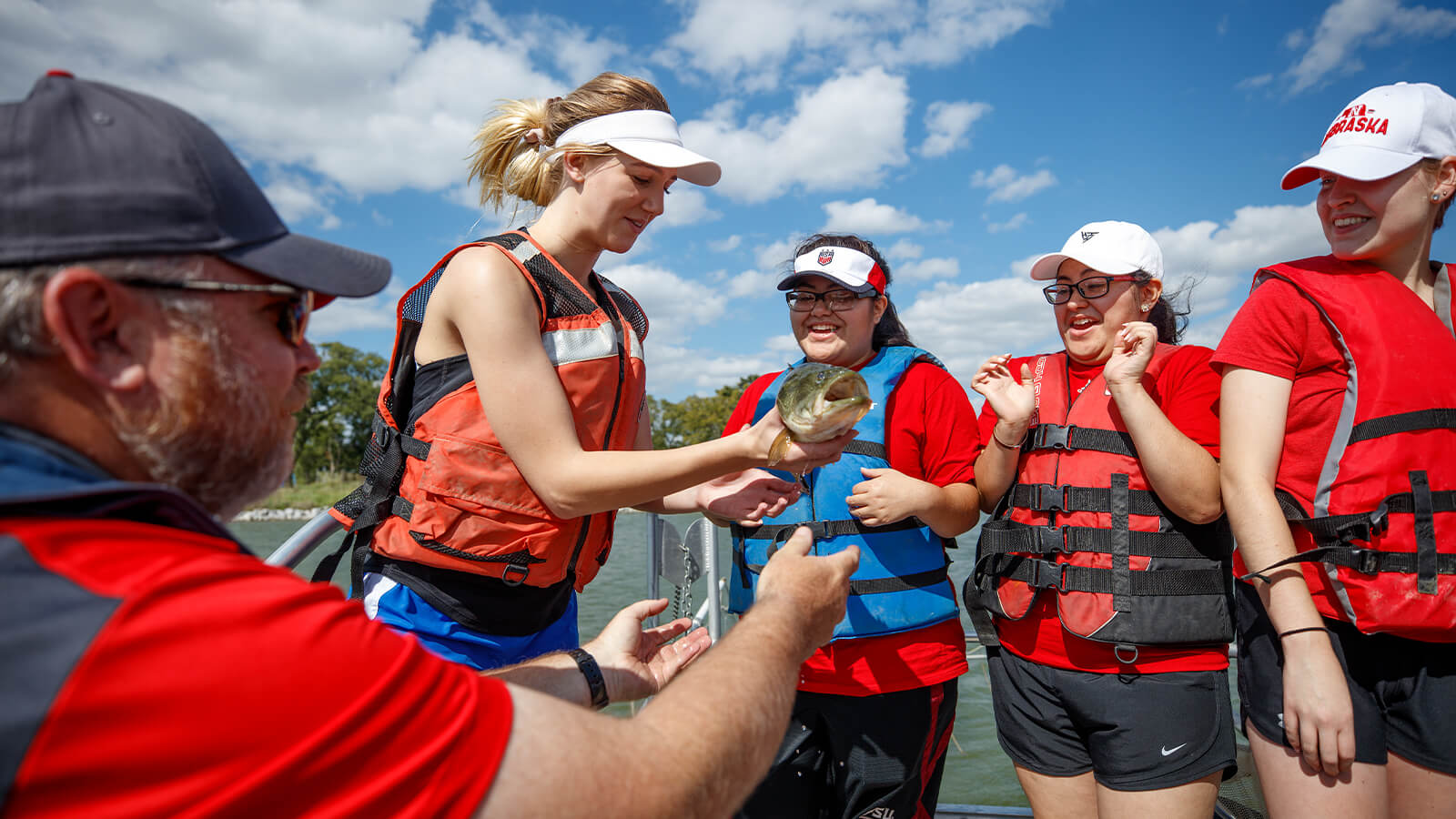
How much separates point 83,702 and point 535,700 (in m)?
0.58

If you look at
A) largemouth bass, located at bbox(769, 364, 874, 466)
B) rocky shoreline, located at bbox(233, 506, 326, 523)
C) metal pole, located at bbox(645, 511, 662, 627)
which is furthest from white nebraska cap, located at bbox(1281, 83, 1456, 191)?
rocky shoreline, located at bbox(233, 506, 326, 523)

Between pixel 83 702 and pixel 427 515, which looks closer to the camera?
pixel 83 702

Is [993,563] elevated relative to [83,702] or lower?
lower

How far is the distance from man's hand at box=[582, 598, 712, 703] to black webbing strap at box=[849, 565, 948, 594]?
2.67 ft

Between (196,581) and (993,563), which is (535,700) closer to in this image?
(196,581)

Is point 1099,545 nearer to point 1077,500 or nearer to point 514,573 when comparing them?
point 1077,500

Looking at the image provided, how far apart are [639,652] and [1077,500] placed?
1926mm

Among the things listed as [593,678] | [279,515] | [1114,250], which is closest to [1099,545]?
[1114,250]

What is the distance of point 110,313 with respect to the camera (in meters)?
1.13

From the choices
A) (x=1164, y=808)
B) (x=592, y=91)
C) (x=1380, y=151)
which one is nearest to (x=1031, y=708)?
(x=1164, y=808)

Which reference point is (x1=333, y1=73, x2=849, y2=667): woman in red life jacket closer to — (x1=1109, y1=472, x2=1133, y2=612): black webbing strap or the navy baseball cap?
the navy baseball cap

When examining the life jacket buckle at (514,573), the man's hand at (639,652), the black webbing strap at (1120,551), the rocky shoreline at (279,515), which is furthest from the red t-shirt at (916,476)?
the rocky shoreline at (279,515)

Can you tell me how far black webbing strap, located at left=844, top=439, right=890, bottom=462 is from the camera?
3.44 meters

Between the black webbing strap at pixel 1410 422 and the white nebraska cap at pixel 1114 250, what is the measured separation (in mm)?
1114
